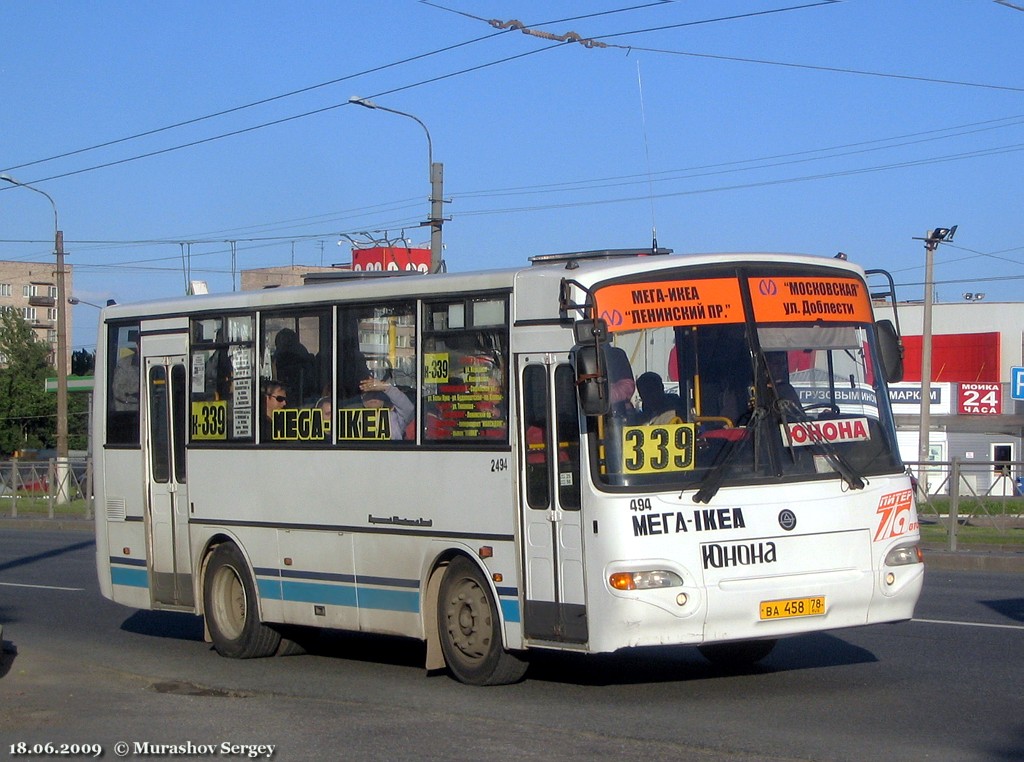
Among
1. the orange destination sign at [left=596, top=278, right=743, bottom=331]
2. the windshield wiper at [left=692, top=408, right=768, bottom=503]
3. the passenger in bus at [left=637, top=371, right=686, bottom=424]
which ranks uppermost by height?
the orange destination sign at [left=596, top=278, right=743, bottom=331]

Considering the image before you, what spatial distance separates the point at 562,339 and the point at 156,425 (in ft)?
16.6

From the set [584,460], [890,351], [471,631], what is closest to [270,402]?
[471,631]

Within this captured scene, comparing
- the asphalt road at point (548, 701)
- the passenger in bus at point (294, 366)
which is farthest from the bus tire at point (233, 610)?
the passenger in bus at point (294, 366)

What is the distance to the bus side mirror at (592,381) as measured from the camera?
8.58 meters

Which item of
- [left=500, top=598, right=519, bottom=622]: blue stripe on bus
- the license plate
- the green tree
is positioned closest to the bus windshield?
the license plate

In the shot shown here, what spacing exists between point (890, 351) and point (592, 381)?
2.45m

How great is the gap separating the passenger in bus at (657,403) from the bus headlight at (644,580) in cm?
95

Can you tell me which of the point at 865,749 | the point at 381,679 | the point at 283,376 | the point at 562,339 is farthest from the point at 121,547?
the point at 865,749

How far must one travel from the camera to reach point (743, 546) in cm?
884

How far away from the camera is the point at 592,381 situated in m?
8.61

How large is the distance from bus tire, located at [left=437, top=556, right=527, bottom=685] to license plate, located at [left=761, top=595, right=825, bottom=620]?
5.93 feet

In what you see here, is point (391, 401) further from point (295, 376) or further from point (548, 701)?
point (548, 701)

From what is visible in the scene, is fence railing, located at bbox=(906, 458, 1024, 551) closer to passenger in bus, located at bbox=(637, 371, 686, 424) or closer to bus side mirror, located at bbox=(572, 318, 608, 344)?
passenger in bus, located at bbox=(637, 371, 686, 424)

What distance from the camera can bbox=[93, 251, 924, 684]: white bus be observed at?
8.77 metres
